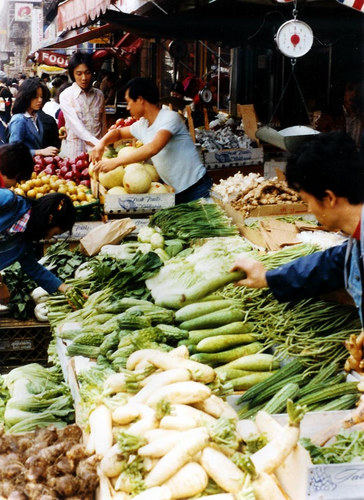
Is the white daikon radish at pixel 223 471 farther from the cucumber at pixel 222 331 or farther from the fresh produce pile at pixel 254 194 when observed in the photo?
the fresh produce pile at pixel 254 194

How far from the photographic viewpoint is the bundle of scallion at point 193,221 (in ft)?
16.5

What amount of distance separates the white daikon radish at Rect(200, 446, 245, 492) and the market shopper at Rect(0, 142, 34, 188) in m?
2.93

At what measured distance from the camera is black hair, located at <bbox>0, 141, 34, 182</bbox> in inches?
181

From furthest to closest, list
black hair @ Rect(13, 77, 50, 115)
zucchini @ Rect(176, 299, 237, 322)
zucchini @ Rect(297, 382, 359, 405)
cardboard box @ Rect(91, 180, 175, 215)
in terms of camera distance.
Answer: black hair @ Rect(13, 77, 50, 115) < cardboard box @ Rect(91, 180, 175, 215) < zucchini @ Rect(176, 299, 237, 322) < zucchini @ Rect(297, 382, 359, 405)

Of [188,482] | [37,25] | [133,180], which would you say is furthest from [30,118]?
[37,25]

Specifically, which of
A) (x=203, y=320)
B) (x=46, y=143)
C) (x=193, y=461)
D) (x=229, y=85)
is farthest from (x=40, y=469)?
(x=229, y=85)

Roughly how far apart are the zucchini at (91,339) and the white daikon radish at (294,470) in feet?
4.48

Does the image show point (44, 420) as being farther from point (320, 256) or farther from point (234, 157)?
point (234, 157)

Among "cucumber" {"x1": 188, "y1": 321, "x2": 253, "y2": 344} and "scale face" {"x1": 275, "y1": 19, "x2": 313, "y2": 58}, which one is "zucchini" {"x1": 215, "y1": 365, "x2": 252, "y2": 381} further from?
"scale face" {"x1": 275, "y1": 19, "x2": 313, "y2": 58}

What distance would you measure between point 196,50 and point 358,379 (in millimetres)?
13190

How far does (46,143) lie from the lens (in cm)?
859

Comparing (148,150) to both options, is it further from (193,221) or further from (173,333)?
(173,333)

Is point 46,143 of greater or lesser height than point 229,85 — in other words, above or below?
below

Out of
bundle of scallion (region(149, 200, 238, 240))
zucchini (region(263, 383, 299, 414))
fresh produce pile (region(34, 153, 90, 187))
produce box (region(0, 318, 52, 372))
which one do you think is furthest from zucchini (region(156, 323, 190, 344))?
fresh produce pile (region(34, 153, 90, 187))
